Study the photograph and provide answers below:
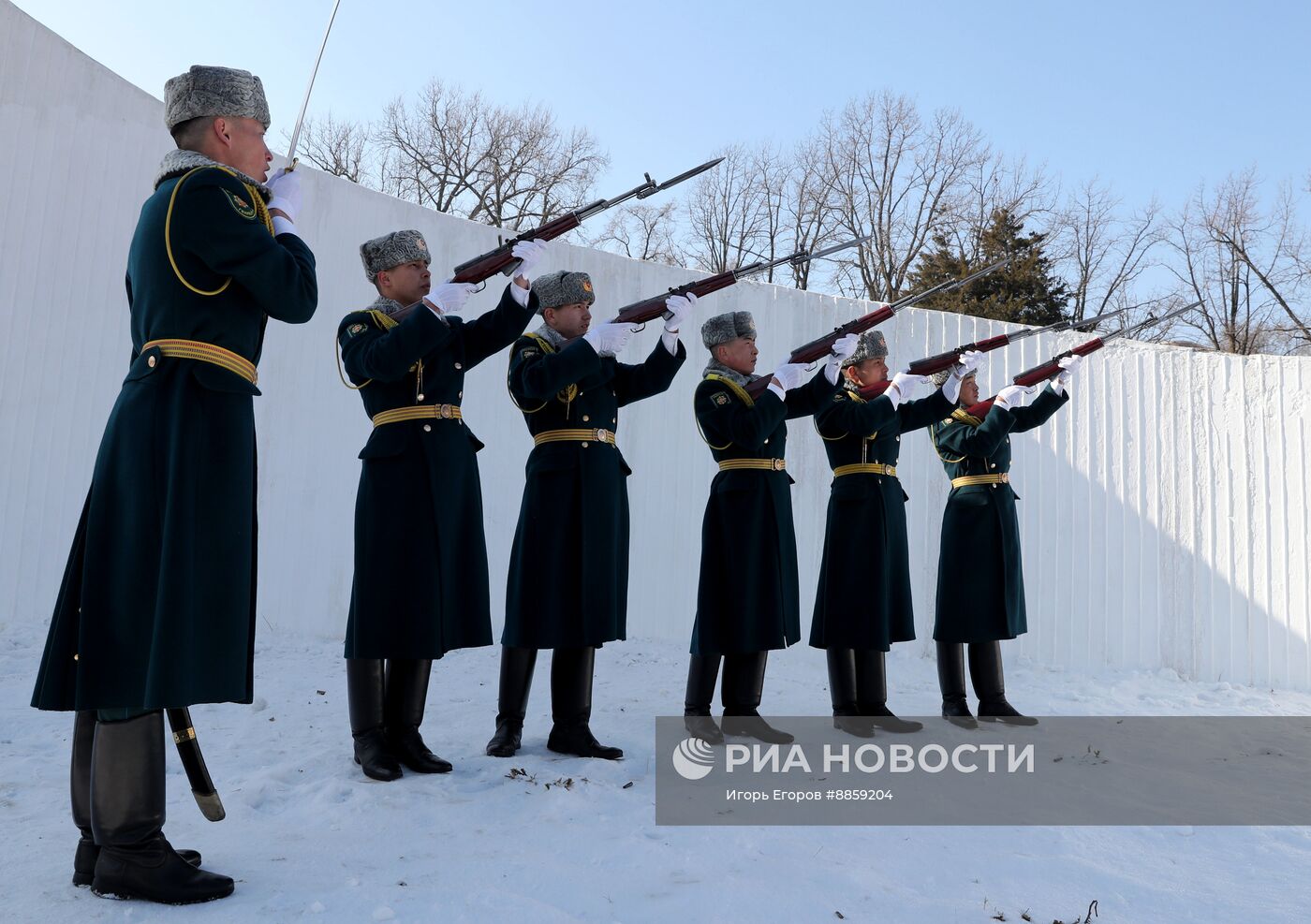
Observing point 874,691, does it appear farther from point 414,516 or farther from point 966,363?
point 414,516

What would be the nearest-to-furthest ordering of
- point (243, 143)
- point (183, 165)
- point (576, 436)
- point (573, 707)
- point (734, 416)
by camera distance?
1. point (183, 165)
2. point (243, 143)
3. point (573, 707)
4. point (576, 436)
5. point (734, 416)

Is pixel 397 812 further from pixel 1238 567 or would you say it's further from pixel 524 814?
pixel 1238 567

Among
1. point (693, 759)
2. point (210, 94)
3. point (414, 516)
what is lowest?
point (693, 759)

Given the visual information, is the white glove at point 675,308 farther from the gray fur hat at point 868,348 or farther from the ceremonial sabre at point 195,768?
the ceremonial sabre at point 195,768

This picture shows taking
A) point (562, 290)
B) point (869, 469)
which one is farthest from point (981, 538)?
point (562, 290)

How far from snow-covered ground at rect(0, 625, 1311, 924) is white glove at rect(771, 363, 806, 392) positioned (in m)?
1.50

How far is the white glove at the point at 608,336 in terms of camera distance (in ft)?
12.6

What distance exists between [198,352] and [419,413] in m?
1.15

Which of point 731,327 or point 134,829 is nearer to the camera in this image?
point 134,829

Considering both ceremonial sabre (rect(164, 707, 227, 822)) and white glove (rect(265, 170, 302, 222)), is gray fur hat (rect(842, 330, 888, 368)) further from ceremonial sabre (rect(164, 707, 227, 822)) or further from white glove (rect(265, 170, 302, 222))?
ceremonial sabre (rect(164, 707, 227, 822))

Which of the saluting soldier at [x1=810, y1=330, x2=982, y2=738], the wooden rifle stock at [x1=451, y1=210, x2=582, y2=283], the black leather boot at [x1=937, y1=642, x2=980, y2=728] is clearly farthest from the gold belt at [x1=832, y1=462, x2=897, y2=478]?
the wooden rifle stock at [x1=451, y1=210, x2=582, y2=283]

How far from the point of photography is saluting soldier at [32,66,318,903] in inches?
85.1

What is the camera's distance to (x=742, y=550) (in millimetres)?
4180

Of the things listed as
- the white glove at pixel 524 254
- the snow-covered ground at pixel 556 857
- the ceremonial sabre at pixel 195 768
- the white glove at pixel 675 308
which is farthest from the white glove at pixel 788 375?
the ceremonial sabre at pixel 195 768
